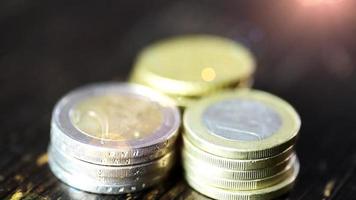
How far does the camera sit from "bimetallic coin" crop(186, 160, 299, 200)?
3.06 feet

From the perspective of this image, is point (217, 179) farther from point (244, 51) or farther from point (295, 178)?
point (244, 51)

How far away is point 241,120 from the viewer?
99cm

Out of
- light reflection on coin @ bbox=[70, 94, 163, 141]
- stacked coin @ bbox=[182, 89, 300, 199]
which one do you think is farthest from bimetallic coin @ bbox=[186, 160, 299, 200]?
light reflection on coin @ bbox=[70, 94, 163, 141]

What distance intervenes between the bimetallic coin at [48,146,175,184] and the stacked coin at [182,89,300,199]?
4 cm

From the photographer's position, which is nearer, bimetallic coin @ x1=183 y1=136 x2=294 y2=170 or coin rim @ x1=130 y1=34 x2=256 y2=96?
bimetallic coin @ x1=183 y1=136 x2=294 y2=170

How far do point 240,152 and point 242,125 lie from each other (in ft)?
0.24

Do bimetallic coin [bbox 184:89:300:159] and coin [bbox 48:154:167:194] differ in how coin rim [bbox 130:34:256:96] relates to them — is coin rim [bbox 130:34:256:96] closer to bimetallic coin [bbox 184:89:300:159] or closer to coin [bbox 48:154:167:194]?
bimetallic coin [bbox 184:89:300:159]

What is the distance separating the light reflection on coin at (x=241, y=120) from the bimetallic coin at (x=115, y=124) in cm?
6

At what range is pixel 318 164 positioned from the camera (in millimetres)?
1039

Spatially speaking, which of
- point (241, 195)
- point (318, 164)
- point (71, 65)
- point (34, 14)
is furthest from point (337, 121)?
point (34, 14)

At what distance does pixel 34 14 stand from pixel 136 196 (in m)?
0.63

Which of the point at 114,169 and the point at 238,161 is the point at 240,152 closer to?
the point at 238,161

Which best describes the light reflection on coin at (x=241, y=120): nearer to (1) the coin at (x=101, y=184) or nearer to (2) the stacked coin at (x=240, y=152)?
(2) the stacked coin at (x=240, y=152)

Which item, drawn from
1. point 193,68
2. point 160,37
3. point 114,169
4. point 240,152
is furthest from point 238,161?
point 160,37
